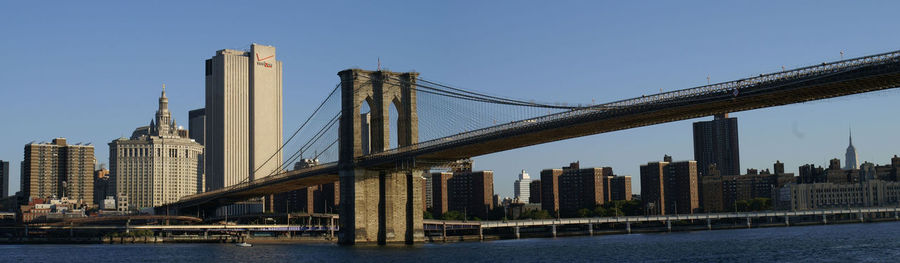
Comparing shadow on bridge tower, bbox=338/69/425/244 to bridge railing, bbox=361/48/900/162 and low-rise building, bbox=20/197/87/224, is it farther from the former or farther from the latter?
low-rise building, bbox=20/197/87/224

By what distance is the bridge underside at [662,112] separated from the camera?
171ft

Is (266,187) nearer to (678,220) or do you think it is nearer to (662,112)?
(662,112)

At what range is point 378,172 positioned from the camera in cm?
8581

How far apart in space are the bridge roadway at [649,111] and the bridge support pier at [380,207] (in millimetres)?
2086

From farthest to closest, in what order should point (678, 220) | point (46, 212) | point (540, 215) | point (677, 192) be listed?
point (677, 192)
point (540, 215)
point (46, 212)
point (678, 220)

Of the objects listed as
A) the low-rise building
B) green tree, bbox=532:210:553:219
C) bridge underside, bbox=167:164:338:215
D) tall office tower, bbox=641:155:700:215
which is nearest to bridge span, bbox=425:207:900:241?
tall office tower, bbox=641:155:700:215

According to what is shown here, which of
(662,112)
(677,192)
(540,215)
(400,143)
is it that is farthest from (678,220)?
(662,112)

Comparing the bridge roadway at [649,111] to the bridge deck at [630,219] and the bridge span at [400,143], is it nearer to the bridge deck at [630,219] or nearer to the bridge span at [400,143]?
the bridge span at [400,143]

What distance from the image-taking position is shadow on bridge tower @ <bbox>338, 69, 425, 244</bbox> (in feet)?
278

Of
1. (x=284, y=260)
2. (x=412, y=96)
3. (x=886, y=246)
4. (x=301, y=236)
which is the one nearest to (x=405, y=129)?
(x=412, y=96)

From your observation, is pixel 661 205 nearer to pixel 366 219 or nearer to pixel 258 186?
pixel 258 186

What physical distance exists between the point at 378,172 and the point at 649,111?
29943 mm

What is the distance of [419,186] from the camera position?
86.3m

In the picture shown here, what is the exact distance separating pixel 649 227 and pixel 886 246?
84194mm
